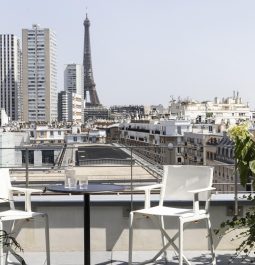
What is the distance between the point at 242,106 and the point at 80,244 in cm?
10353

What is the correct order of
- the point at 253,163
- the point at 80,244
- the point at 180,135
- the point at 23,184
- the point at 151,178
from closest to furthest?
the point at 253,163, the point at 80,244, the point at 23,184, the point at 151,178, the point at 180,135

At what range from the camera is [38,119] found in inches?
5438

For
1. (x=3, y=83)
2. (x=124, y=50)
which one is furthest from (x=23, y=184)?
(x=3, y=83)

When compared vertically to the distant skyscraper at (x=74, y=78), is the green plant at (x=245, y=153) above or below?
below

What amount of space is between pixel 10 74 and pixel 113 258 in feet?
489

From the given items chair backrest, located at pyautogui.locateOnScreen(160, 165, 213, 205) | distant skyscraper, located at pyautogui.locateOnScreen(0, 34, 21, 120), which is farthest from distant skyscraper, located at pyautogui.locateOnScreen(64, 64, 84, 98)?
chair backrest, located at pyautogui.locateOnScreen(160, 165, 213, 205)

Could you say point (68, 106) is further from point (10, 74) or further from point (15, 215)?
point (15, 215)

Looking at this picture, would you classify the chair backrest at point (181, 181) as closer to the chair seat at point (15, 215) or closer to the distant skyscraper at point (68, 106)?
the chair seat at point (15, 215)

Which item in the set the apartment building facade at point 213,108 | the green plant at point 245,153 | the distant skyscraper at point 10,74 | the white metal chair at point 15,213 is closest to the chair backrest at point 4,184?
the white metal chair at point 15,213

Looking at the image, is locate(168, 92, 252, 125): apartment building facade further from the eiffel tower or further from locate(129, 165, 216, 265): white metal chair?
locate(129, 165, 216, 265): white metal chair

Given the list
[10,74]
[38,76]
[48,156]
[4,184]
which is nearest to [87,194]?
[4,184]

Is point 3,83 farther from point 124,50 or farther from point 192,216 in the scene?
point 192,216

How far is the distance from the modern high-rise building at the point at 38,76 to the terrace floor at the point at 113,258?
13360 cm

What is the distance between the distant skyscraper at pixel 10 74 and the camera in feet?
477
